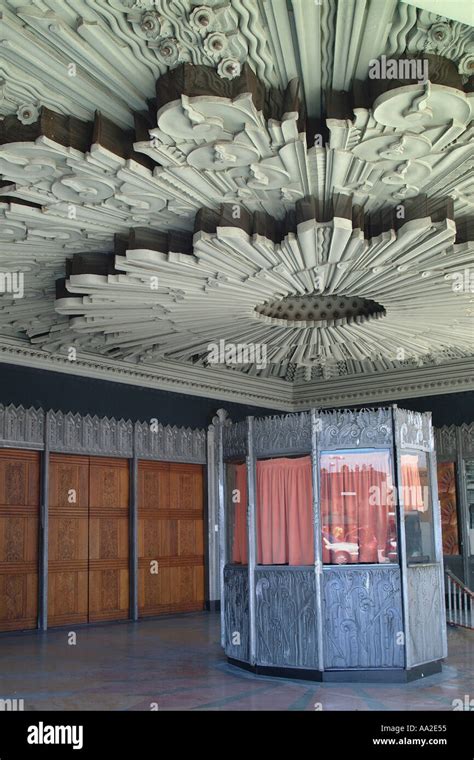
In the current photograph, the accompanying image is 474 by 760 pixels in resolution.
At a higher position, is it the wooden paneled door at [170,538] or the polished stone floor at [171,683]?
the wooden paneled door at [170,538]

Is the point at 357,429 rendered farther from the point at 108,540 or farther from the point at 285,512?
the point at 108,540

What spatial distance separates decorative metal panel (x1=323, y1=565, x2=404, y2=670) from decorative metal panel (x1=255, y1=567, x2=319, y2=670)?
14cm

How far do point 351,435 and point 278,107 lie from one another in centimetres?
324

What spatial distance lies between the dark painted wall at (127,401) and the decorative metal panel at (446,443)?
0.13 metres

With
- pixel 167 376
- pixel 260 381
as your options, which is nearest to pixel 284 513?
pixel 167 376

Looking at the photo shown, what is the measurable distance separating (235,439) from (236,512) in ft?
2.42

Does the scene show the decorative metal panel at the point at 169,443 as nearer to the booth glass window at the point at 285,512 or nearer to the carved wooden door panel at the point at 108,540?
the carved wooden door panel at the point at 108,540

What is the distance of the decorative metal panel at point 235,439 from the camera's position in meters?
8.09

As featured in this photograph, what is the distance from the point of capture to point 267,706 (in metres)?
6.22

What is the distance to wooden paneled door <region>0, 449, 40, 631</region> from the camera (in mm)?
10570

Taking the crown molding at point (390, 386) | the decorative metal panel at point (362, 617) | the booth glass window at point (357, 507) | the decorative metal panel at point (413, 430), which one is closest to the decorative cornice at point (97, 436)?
the crown molding at point (390, 386)

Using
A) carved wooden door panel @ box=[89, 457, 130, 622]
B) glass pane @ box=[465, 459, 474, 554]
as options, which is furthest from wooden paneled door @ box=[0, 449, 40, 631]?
glass pane @ box=[465, 459, 474, 554]

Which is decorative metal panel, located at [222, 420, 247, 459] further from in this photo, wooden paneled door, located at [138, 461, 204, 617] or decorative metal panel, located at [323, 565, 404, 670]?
wooden paneled door, located at [138, 461, 204, 617]

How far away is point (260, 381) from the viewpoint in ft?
47.5
